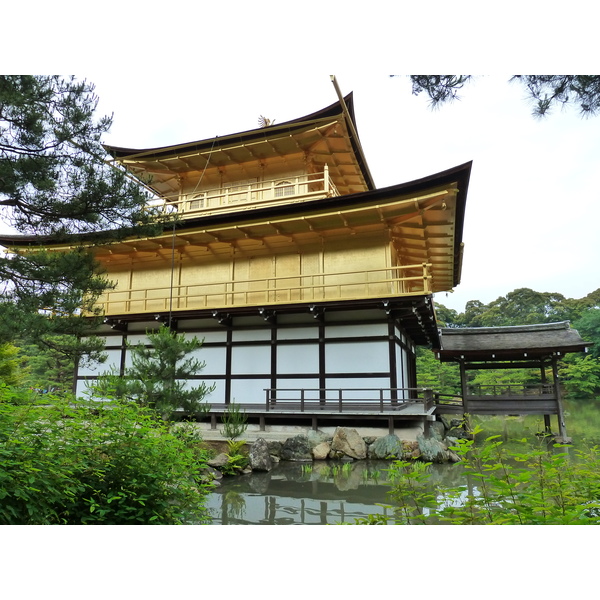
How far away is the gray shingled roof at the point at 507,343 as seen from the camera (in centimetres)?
938

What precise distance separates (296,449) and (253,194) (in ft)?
26.2

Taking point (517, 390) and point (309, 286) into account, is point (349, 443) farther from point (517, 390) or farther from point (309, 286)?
point (517, 390)

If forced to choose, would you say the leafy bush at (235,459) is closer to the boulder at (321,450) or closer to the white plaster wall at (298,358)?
the boulder at (321,450)

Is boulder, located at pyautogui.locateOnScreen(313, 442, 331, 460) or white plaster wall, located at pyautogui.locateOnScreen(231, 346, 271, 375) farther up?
white plaster wall, located at pyautogui.locateOnScreen(231, 346, 271, 375)

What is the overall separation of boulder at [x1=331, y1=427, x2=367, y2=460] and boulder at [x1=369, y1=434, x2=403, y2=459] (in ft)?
0.60

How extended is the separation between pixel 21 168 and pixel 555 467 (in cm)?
622

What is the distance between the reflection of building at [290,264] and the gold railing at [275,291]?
1.5 inches

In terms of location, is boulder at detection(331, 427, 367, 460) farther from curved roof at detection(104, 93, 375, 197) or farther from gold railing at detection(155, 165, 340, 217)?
curved roof at detection(104, 93, 375, 197)

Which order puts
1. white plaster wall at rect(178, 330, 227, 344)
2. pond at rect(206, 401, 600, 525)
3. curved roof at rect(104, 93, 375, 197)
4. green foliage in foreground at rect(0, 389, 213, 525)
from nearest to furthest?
green foliage in foreground at rect(0, 389, 213, 525), pond at rect(206, 401, 600, 525), white plaster wall at rect(178, 330, 227, 344), curved roof at rect(104, 93, 375, 197)

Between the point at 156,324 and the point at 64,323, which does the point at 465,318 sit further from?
the point at 156,324

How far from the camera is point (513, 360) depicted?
11.4m

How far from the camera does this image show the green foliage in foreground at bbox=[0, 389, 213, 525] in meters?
2.37

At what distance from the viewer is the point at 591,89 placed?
3590 millimetres

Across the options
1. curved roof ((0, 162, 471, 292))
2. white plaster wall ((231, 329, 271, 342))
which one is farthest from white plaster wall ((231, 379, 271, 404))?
curved roof ((0, 162, 471, 292))
